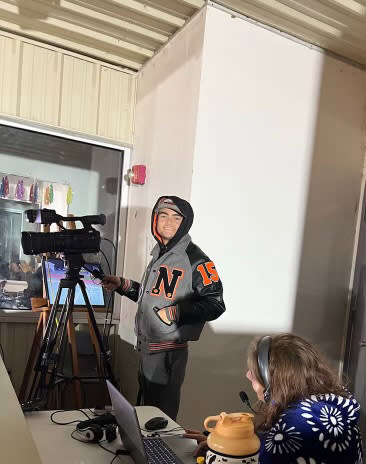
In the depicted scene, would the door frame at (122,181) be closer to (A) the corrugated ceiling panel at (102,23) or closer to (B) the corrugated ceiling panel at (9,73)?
(B) the corrugated ceiling panel at (9,73)

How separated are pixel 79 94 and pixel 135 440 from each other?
106 inches

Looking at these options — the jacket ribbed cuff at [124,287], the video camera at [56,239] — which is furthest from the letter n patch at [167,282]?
the video camera at [56,239]

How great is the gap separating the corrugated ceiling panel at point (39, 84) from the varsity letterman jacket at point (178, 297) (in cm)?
159

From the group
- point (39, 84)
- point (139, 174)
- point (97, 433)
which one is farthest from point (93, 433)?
point (39, 84)

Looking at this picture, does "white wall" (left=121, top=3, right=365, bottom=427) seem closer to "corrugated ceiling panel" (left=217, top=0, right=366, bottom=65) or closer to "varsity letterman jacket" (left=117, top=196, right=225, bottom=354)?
"corrugated ceiling panel" (left=217, top=0, right=366, bottom=65)

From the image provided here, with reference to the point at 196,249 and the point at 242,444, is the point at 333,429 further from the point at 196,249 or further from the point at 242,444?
the point at 196,249

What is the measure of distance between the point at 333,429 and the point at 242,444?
25cm

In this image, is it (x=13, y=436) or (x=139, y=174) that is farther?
(x=139, y=174)

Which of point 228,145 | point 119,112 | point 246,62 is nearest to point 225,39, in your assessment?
point 246,62

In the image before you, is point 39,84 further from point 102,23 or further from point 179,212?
point 179,212

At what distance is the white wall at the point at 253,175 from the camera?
2.48 meters

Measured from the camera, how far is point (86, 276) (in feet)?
10.1

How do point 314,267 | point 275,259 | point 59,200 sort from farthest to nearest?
point 59,200 < point 314,267 < point 275,259

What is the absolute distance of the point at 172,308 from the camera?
1828mm
